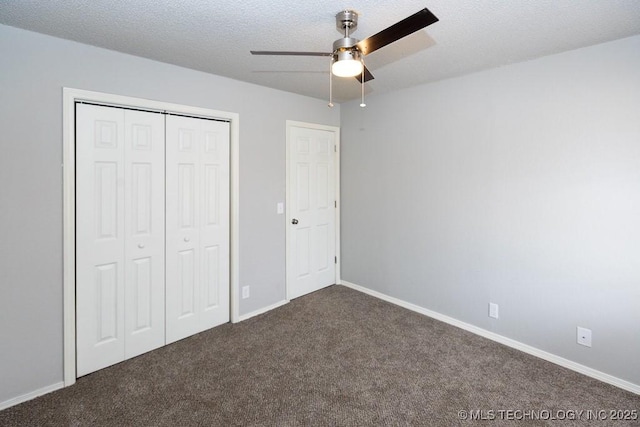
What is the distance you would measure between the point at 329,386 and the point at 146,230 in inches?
73.3

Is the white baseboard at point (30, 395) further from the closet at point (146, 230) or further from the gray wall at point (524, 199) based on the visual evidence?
the gray wall at point (524, 199)

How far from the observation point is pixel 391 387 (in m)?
2.22

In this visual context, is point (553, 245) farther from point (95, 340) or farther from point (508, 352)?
point (95, 340)

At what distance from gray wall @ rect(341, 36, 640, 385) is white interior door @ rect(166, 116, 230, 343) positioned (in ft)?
5.75

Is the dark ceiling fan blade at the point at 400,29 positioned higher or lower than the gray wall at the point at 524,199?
higher

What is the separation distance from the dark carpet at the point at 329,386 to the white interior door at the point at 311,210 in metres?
0.92

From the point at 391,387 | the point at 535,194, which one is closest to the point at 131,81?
the point at 391,387

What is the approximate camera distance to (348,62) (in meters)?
1.68

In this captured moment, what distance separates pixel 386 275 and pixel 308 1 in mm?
2872

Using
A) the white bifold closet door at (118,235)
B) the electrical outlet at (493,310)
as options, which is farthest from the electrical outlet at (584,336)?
the white bifold closet door at (118,235)

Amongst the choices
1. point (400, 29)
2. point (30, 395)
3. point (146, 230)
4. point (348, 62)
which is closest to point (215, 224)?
point (146, 230)

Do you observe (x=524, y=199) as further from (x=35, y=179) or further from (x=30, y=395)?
(x=30, y=395)

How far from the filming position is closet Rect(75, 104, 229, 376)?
7.70 ft

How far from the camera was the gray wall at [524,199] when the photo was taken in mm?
2217
